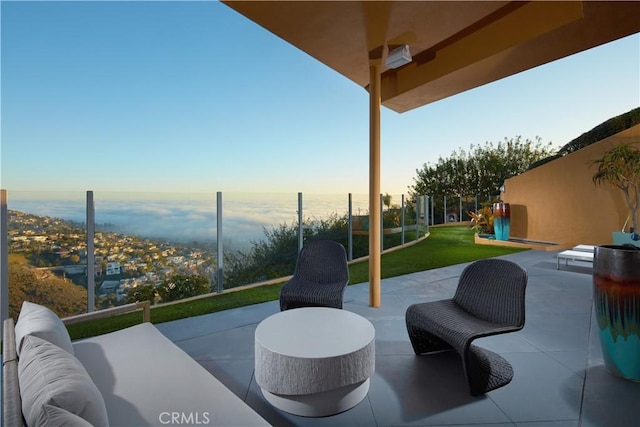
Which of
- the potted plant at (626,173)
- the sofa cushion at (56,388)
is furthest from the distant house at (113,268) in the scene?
the potted plant at (626,173)

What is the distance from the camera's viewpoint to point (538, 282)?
537 cm

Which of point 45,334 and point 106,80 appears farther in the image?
point 106,80

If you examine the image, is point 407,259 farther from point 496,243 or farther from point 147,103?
point 147,103

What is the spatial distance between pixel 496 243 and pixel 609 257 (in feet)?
26.8

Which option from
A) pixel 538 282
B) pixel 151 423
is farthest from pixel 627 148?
pixel 151 423

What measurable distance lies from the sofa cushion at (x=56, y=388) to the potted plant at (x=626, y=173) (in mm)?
9458

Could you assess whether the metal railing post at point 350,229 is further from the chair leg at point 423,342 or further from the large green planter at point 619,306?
the large green planter at point 619,306

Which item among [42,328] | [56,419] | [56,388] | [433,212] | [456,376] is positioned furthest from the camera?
[433,212]

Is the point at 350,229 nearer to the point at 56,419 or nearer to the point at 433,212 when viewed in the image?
the point at 56,419

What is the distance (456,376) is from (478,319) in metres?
0.48

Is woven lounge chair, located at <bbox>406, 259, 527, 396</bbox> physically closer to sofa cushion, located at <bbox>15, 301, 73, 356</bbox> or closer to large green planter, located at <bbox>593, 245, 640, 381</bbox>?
large green planter, located at <bbox>593, 245, 640, 381</bbox>

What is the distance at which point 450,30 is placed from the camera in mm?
3814

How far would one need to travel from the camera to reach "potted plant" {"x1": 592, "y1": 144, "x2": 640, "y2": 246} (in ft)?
23.8

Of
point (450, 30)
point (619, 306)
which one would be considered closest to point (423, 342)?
point (619, 306)
